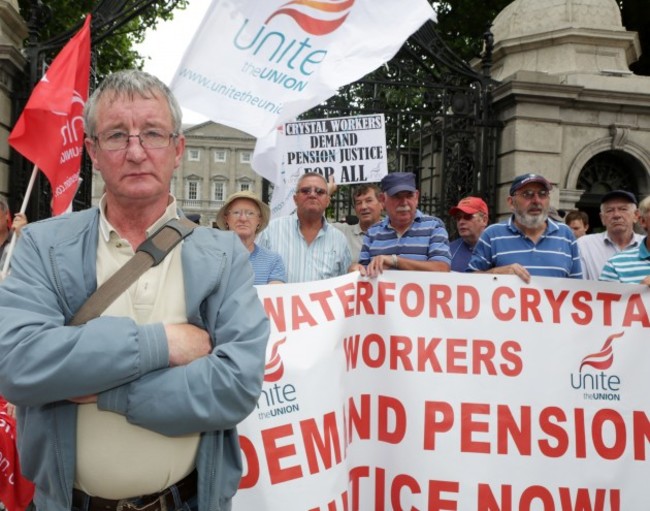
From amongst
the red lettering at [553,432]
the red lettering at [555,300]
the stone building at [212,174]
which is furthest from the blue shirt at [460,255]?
the stone building at [212,174]

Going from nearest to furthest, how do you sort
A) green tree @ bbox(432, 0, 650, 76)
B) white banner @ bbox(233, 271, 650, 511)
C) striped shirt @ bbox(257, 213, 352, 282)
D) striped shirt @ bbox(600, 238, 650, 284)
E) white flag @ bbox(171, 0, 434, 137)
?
white banner @ bbox(233, 271, 650, 511) < striped shirt @ bbox(600, 238, 650, 284) < striped shirt @ bbox(257, 213, 352, 282) < white flag @ bbox(171, 0, 434, 137) < green tree @ bbox(432, 0, 650, 76)

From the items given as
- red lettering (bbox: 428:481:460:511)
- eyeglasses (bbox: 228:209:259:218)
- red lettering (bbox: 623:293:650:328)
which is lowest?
red lettering (bbox: 428:481:460:511)

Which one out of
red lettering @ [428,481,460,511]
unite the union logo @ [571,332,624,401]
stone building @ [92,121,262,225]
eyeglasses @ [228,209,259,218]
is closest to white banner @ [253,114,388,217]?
eyeglasses @ [228,209,259,218]

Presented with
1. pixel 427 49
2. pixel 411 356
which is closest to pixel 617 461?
pixel 411 356

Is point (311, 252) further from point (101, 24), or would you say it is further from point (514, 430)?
point (101, 24)

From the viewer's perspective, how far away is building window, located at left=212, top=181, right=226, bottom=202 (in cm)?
9981

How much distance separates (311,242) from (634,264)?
2.33m

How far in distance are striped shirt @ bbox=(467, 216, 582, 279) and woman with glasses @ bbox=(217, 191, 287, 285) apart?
142 cm

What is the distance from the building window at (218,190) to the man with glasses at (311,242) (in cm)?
9564

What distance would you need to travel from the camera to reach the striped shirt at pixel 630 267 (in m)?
4.47

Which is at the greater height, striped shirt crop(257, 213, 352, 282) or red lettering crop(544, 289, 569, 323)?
striped shirt crop(257, 213, 352, 282)

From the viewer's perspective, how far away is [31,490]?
3.35 meters

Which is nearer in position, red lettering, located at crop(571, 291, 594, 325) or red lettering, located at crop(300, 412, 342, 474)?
red lettering, located at crop(300, 412, 342, 474)

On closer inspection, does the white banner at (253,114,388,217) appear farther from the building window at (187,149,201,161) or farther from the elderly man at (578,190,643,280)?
the building window at (187,149,201,161)
